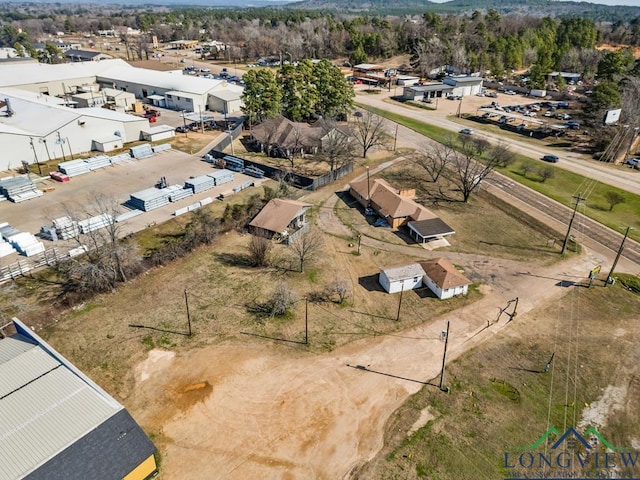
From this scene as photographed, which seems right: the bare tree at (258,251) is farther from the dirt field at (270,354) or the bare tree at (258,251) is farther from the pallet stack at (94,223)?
the pallet stack at (94,223)

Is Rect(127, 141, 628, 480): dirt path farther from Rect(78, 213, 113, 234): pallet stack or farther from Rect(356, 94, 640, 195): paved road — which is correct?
Rect(356, 94, 640, 195): paved road

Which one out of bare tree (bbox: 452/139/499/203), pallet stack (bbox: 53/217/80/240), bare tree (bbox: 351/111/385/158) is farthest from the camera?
bare tree (bbox: 351/111/385/158)

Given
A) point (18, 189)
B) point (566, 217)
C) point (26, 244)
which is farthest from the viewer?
point (18, 189)

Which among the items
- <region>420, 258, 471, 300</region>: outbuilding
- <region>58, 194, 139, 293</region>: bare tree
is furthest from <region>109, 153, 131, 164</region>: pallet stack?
<region>420, 258, 471, 300</region>: outbuilding

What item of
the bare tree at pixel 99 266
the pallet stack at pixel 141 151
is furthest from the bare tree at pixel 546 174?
the pallet stack at pixel 141 151

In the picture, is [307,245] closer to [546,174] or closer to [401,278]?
[401,278]

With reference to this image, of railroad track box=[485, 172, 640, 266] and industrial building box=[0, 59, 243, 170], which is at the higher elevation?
industrial building box=[0, 59, 243, 170]

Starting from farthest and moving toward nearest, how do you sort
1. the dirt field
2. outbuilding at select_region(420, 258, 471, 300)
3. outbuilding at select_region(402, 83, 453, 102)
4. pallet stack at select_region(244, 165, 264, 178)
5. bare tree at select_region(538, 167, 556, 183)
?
1. outbuilding at select_region(402, 83, 453, 102)
2. bare tree at select_region(538, 167, 556, 183)
3. pallet stack at select_region(244, 165, 264, 178)
4. outbuilding at select_region(420, 258, 471, 300)
5. the dirt field

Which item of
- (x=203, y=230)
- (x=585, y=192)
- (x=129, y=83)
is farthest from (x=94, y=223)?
(x=129, y=83)
